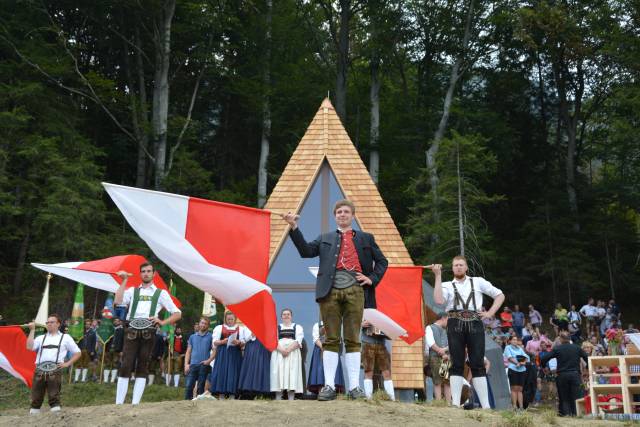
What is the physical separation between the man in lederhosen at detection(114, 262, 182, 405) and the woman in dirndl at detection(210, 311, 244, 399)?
11.7 feet

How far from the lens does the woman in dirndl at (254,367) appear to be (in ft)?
40.4

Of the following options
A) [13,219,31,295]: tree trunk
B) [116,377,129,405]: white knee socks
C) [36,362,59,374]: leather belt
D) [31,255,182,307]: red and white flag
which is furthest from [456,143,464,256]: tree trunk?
[116,377,129,405]: white knee socks

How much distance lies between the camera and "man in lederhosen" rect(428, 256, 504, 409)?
814 cm

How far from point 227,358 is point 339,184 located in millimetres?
4869

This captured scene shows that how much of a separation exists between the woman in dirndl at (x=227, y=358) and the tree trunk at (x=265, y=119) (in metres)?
17.1

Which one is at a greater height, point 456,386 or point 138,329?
point 138,329

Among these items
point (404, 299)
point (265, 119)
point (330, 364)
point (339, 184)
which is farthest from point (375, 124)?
point (330, 364)

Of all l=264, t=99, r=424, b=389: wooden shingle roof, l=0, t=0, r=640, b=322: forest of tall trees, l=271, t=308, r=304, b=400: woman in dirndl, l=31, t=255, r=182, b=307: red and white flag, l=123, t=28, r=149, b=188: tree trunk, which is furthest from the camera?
l=123, t=28, r=149, b=188: tree trunk

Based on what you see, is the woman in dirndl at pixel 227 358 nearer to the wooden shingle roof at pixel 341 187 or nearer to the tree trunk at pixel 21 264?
the wooden shingle roof at pixel 341 187

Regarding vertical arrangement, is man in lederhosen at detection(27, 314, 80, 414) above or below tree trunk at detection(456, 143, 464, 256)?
below

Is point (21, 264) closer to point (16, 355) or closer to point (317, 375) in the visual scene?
point (16, 355)

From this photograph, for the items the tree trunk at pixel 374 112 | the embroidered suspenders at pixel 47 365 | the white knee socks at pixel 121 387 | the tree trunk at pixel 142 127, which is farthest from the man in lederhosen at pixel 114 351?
the tree trunk at pixel 374 112

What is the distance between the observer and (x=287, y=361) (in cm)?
1234

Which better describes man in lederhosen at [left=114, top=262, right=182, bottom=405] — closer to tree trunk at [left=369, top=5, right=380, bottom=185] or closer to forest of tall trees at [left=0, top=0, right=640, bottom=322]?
forest of tall trees at [left=0, top=0, right=640, bottom=322]
